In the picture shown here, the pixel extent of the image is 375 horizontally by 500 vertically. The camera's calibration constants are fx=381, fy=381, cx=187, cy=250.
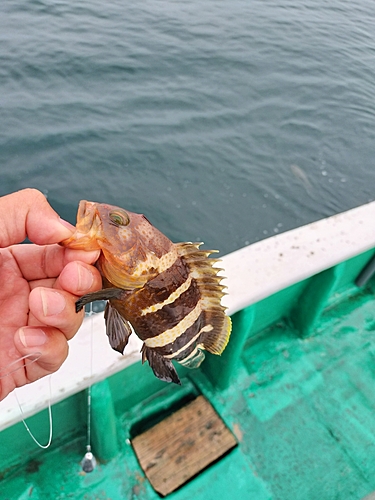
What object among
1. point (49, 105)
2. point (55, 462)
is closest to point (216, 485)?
point (55, 462)

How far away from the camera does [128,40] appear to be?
13.3 m

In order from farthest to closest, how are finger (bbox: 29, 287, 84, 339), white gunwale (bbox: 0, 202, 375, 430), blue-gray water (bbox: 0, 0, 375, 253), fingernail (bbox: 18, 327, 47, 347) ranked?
blue-gray water (bbox: 0, 0, 375, 253) < white gunwale (bbox: 0, 202, 375, 430) < fingernail (bbox: 18, 327, 47, 347) < finger (bbox: 29, 287, 84, 339)

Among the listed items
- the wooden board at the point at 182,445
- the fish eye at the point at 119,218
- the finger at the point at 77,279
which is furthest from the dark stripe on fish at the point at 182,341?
the wooden board at the point at 182,445

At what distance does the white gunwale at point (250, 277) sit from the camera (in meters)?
2.65

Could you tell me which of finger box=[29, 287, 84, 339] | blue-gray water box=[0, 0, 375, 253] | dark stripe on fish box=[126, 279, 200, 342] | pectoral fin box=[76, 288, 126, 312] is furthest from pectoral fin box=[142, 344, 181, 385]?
blue-gray water box=[0, 0, 375, 253]

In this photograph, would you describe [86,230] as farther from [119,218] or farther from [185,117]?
[185,117]

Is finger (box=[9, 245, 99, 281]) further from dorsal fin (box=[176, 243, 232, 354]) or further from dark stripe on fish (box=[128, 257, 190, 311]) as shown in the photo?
dorsal fin (box=[176, 243, 232, 354])

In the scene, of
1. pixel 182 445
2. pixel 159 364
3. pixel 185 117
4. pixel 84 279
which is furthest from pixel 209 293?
pixel 185 117

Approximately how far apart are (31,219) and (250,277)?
87.5 inches

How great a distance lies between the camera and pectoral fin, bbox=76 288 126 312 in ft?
6.05

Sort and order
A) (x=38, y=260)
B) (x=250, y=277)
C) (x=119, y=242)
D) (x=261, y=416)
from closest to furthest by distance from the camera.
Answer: (x=119, y=242) < (x=38, y=260) < (x=250, y=277) < (x=261, y=416)

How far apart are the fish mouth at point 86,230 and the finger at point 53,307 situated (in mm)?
251

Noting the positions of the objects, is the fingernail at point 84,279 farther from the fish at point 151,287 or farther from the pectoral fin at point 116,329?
the pectoral fin at point 116,329

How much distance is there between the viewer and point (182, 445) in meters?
3.73
